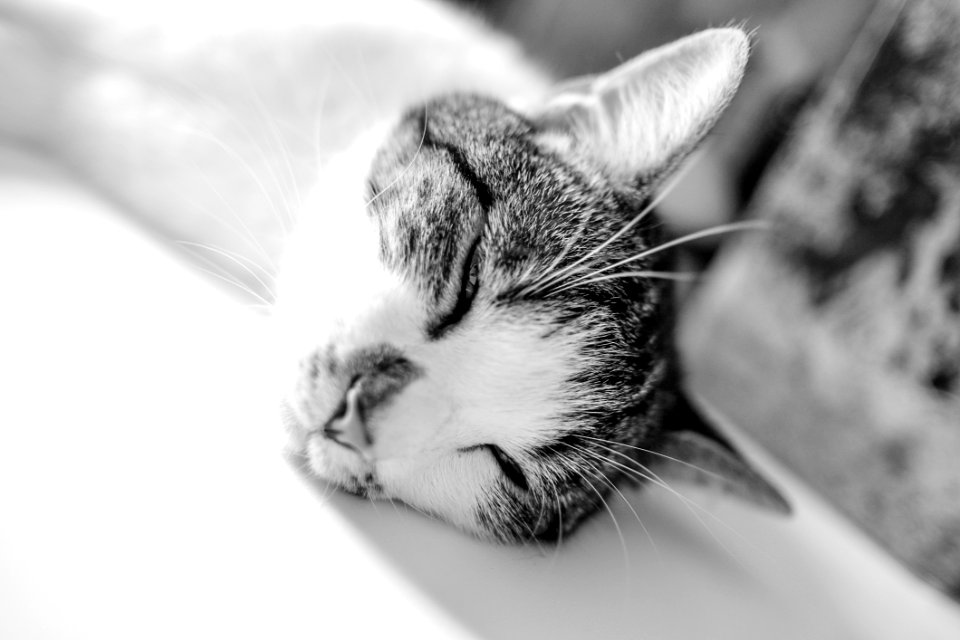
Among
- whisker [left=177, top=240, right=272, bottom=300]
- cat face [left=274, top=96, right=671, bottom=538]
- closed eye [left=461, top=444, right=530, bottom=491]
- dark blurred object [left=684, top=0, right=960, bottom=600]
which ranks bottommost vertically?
dark blurred object [left=684, top=0, right=960, bottom=600]

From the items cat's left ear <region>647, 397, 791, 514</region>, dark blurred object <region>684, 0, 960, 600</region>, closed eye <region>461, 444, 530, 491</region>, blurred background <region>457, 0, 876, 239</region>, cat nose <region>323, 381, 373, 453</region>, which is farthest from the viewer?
blurred background <region>457, 0, 876, 239</region>

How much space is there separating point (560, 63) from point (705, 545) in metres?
1.23

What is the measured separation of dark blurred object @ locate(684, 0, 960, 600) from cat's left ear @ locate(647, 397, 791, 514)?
1.66 feet

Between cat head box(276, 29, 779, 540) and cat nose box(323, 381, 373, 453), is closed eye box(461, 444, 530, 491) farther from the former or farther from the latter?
cat nose box(323, 381, 373, 453)

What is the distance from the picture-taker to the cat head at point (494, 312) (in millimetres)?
757

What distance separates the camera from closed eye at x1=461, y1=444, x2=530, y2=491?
0.83m

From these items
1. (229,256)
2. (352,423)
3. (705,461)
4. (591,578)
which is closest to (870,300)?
(705,461)

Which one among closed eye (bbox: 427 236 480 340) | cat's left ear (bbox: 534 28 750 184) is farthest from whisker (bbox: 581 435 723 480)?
cat's left ear (bbox: 534 28 750 184)

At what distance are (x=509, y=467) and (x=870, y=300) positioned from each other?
1.00 meters

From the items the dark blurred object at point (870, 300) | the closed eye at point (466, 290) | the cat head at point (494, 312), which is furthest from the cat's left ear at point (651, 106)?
the dark blurred object at point (870, 300)

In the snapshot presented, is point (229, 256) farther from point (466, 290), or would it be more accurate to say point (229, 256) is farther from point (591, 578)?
point (591, 578)

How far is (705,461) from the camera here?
3.27 feet

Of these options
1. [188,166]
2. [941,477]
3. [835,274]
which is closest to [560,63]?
[835,274]

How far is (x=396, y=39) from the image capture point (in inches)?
51.6
